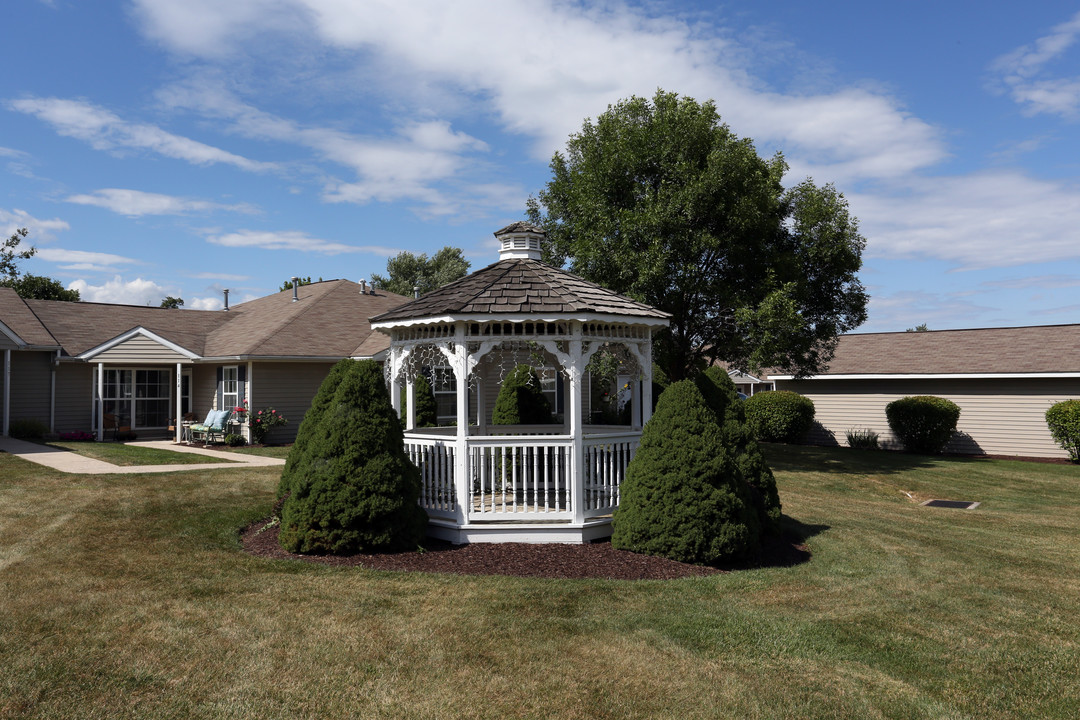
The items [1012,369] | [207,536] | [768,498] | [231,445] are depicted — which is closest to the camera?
[207,536]

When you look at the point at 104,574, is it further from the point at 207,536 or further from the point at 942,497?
the point at 942,497

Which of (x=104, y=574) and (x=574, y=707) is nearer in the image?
(x=574, y=707)

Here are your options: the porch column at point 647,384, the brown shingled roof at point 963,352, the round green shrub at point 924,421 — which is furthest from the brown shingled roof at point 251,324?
the round green shrub at point 924,421

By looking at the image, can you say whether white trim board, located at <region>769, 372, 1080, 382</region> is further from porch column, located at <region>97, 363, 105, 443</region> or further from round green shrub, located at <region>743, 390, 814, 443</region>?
porch column, located at <region>97, 363, 105, 443</region>

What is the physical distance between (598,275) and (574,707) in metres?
13.4

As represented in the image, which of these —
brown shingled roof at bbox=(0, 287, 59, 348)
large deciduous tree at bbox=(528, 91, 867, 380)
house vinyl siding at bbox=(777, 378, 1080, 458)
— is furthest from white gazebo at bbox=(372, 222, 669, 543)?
house vinyl siding at bbox=(777, 378, 1080, 458)

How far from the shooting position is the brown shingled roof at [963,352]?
21.5 meters

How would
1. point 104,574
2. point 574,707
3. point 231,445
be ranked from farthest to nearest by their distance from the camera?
point 231,445 < point 104,574 < point 574,707

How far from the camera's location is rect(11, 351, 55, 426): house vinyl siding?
796 inches

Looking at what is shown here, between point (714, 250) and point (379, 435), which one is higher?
point (714, 250)

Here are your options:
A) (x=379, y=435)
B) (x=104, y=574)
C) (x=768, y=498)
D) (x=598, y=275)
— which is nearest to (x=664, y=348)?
(x=598, y=275)

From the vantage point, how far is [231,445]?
19922 millimetres

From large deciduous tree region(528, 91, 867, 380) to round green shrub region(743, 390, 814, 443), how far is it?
5915 millimetres

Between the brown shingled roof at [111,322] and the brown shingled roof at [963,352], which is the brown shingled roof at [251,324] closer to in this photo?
the brown shingled roof at [111,322]
